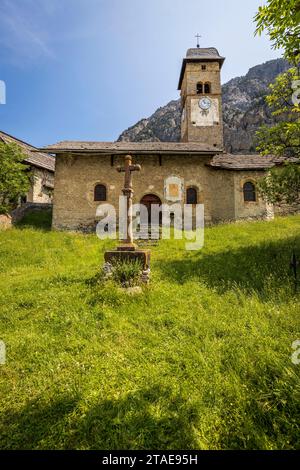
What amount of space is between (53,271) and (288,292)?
296 inches

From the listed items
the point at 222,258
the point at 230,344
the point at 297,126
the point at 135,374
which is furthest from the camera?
the point at 222,258

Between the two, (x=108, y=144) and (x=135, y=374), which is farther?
(x=108, y=144)

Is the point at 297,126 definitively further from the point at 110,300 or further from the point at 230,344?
the point at 110,300

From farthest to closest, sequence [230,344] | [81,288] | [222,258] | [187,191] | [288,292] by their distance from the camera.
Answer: [187,191] < [222,258] < [81,288] < [288,292] < [230,344]

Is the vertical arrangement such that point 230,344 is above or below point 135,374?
above

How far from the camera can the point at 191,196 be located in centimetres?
1772

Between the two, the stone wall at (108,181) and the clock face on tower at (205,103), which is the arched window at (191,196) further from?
the clock face on tower at (205,103)

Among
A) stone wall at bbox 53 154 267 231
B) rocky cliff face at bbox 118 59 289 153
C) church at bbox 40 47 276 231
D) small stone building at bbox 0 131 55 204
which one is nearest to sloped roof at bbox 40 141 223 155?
church at bbox 40 47 276 231

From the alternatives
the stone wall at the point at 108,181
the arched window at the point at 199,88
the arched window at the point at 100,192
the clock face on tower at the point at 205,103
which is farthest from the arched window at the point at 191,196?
the arched window at the point at 199,88

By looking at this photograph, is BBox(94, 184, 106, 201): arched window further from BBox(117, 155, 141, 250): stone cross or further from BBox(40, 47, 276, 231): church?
BBox(117, 155, 141, 250): stone cross

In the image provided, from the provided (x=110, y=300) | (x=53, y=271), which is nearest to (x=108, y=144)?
(x=53, y=271)

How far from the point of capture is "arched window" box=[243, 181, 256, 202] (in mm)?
18375

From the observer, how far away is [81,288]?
6.73 m

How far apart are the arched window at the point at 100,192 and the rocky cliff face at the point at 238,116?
65.7 feet
